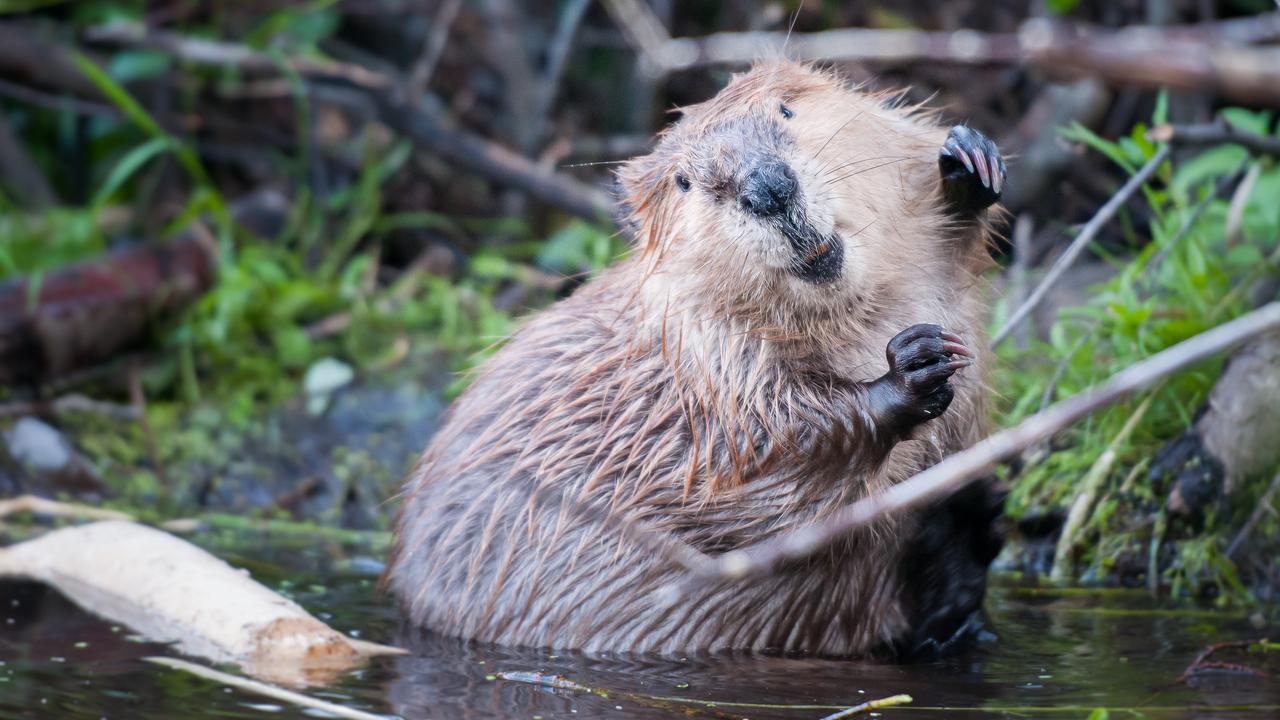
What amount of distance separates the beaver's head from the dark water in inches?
26.3

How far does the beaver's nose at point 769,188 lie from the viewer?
7.70ft

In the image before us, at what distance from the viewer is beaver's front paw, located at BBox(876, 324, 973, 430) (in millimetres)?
2334

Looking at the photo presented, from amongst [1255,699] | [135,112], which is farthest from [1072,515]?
[135,112]

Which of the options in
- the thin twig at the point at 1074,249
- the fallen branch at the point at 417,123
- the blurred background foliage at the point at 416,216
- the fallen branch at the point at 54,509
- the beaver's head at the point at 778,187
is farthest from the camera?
the fallen branch at the point at 417,123

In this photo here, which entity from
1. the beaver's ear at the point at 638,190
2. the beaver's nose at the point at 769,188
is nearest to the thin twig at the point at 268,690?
the beaver's nose at the point at 769,188

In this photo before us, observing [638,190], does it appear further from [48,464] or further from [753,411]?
[48,464]

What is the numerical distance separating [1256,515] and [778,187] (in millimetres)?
1327

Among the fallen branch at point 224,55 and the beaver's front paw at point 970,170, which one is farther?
the fallen branch at point 224,55

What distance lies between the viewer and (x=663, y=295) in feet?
8.87

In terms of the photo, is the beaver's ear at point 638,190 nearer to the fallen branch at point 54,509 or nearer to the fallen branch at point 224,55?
the fallen branch at point 54,509

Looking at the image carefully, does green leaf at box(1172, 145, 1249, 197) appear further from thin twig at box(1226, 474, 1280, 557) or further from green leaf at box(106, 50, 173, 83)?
green leaf at box(106, 50, 173, 83)

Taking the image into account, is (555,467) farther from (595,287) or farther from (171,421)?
(171,421)

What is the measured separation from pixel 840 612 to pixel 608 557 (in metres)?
0.43

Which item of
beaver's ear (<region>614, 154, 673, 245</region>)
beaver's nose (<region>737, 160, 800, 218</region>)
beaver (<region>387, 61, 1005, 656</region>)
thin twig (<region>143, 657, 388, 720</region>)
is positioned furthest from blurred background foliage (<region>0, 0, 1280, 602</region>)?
thin twig (<region>143, 657, 388, 720</region>)
